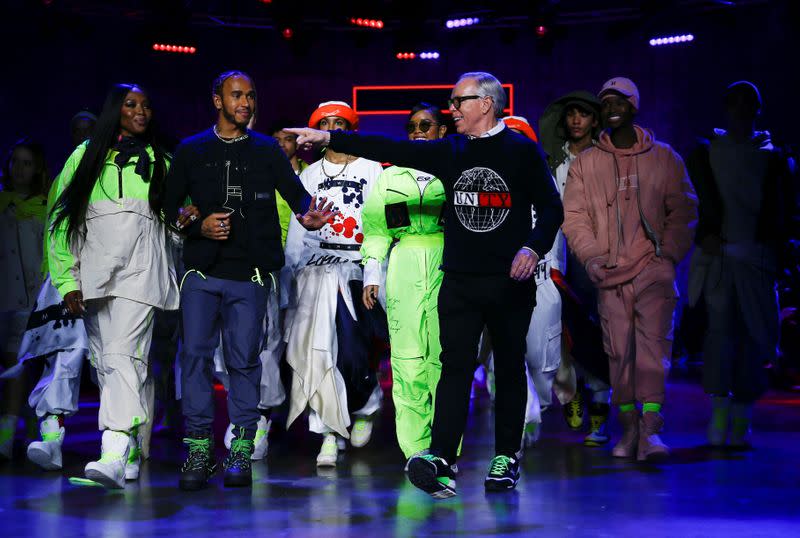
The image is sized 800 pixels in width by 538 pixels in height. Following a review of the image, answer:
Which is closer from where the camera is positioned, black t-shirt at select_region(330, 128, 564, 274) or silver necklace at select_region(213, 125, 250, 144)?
black t-shirt at select_region(330, 128, 564, 274)

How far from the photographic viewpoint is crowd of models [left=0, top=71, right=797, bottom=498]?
4555 millimetres

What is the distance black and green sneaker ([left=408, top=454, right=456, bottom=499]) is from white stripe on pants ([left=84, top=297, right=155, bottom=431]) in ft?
4.40

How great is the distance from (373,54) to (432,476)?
9.26 metres

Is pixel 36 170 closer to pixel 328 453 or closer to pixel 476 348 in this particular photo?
pixel 328 453

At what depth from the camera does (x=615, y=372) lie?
5.34m

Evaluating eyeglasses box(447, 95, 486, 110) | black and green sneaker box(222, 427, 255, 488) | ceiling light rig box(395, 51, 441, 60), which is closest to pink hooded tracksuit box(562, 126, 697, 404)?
eyeglasses box(447, 95, 486, 110)

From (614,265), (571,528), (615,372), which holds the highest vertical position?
(614,265)

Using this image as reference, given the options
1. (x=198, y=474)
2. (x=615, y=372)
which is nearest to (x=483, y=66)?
(x=615, y=372)

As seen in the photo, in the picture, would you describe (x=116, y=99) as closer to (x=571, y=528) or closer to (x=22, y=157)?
(x=22, y=157)

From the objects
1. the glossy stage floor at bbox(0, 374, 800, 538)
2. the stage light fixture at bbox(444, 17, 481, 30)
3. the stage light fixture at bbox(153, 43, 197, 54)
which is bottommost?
the glossy stage floor at bbox(0, 374, 800, 538)

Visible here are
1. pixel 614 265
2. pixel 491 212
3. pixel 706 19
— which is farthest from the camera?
pixel 706 19

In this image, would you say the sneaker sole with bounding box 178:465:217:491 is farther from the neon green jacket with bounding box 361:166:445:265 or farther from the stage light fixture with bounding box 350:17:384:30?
the stage light fixture with bounding box 350:17:384:30

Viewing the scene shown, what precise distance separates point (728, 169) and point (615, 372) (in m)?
1.39

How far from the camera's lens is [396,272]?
5.03 meters
